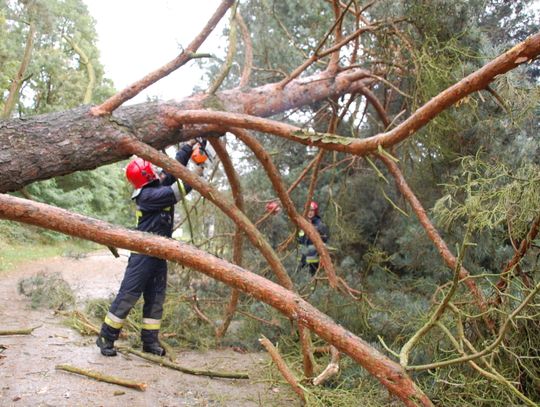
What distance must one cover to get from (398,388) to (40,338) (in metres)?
3.65

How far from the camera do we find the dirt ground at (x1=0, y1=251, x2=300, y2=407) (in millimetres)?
3076

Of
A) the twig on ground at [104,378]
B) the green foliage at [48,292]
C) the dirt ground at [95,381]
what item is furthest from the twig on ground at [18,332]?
the green foliage at [48,292]

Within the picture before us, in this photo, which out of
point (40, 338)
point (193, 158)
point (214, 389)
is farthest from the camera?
point (40, 338)

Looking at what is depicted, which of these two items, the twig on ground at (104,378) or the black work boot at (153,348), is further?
the black work boot at (153,348)

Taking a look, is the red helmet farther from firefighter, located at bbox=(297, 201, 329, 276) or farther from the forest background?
firefighter, located at bbox=(297, 201, 329, 276)

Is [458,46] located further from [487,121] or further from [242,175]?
[242,175]

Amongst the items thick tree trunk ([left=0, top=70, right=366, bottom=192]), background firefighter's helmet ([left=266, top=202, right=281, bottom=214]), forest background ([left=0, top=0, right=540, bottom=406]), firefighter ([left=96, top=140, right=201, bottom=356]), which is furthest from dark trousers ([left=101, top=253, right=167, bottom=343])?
background firefighter's helmet ([left=266, top=202, right=281, bottom=214])

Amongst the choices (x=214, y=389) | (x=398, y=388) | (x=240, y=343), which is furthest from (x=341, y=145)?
(x=240, y=343)

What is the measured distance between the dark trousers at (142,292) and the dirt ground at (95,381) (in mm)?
241

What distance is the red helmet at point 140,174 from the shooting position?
424 centimetres

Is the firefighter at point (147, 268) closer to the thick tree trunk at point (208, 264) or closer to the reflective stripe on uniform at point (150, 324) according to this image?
the reflective stripe on uniform at point (150, 324)

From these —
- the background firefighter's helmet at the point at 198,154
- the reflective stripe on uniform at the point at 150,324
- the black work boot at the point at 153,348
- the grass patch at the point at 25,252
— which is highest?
the background firefighter's helmet at the point at 198,154

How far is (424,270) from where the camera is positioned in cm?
550

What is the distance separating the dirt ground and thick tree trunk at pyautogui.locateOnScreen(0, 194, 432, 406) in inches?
56.5
